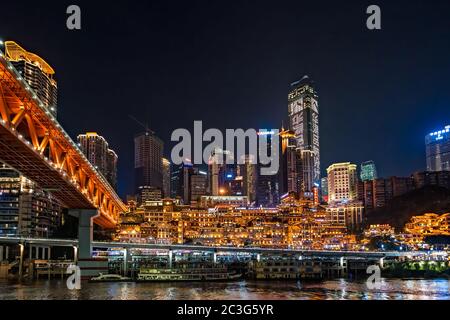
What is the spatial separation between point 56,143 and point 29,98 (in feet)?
38.5

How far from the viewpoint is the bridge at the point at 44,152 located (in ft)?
125

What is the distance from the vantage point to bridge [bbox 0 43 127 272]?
38.1 metres

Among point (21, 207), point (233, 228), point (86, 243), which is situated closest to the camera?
point (86, 243)

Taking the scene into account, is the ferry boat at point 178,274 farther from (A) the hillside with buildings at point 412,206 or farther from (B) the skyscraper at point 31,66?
(A) the hillside with buildings at point 412,206

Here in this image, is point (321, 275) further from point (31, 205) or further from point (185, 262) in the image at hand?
point (31, 205)

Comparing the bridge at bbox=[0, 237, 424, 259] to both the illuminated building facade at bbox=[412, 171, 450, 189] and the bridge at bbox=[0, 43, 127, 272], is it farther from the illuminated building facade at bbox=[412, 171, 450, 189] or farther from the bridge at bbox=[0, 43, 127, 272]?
the illuminated building facade at bbox=[412, 171, 450, 189]

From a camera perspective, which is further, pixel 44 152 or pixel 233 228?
pixel 233 228

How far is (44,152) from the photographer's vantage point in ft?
173

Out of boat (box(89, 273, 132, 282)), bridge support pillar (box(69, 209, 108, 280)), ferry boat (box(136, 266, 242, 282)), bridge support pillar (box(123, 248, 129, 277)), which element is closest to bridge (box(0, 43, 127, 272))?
bridge support pillar (box(69, 209, 108, 280))

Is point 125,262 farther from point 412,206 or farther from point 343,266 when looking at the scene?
point 412,206

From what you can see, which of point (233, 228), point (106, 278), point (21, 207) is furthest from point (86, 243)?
point (233, 228)

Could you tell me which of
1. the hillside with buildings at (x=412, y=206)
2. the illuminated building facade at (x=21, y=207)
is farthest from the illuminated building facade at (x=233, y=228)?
the hillside with buildings at (x=412, y=206)

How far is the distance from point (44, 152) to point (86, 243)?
24.4 m
